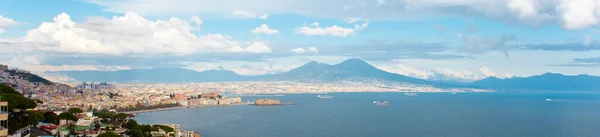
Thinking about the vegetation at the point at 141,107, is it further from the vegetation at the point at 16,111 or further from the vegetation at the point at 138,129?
the vegetation at the point at 16,111

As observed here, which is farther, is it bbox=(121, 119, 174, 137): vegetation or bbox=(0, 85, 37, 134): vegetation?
bbox=(121, 119, 174, 137): vegetation

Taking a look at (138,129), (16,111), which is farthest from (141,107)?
(16,111)

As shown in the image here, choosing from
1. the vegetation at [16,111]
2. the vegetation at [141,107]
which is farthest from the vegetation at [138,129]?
the vegetation at [141,107]

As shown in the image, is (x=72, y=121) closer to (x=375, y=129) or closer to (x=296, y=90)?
(x=375, y=129)

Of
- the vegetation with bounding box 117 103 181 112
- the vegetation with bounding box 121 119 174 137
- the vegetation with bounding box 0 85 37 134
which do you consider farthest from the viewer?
the vegetation with bounding box 117 103 181 112

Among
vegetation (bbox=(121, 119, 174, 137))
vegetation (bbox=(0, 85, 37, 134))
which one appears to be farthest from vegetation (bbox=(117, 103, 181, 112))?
vegetation (bbox=(0, 85, 37, 134))

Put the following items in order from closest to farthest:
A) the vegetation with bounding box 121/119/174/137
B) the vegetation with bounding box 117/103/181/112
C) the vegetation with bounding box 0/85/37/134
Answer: the vegetation with bounding box 0/85/37/134
the vegetation with bounding box 121/119/174/137
the vegetation with bounding box 117/103/181/112

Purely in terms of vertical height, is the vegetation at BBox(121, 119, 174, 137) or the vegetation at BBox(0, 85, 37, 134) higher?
the vegetation at BBox(0, 85, 37, 134)

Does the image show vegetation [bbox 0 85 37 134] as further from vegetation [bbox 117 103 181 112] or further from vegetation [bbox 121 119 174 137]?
vegetation [bbox 117 103 181 112]

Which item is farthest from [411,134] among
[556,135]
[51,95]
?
[51,95]

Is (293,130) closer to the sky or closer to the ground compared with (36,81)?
closer to the ground

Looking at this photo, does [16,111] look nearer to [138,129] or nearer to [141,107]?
[138,129]
